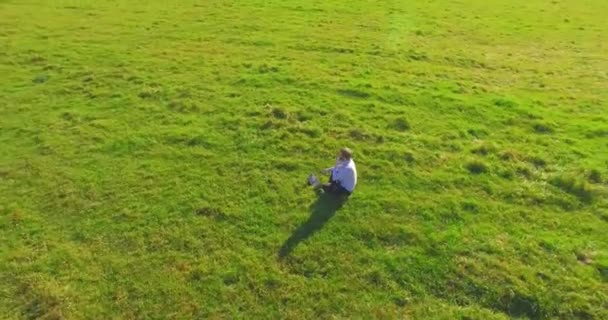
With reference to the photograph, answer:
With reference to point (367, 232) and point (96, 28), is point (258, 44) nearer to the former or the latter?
point (96, 28)

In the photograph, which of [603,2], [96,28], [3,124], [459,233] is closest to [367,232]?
[459,233]

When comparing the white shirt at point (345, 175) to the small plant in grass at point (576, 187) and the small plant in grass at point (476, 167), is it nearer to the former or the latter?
the small plant in grass at point (476, 167)

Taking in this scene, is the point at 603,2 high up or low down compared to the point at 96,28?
up

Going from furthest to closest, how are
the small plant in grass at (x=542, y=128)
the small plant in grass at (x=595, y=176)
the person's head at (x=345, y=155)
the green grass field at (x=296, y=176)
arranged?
the small plant in grass at (x=542, y=128), the small plant in grass at (x=595, y=176), the person's head at (x=345, y=155), the green grass field at (x=296, y=176)

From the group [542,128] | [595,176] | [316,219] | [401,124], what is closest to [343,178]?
[316,219]

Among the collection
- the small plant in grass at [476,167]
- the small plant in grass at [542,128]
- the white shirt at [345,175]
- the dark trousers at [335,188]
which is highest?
the small plant in grass at [542,128]

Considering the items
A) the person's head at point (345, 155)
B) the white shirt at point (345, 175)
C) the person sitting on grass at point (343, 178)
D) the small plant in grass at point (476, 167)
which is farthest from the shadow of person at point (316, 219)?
the small plant in grass at point (476, 167)

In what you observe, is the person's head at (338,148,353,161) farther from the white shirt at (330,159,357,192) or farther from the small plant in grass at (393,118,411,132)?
the small plant in grass at (393,118,411,132)

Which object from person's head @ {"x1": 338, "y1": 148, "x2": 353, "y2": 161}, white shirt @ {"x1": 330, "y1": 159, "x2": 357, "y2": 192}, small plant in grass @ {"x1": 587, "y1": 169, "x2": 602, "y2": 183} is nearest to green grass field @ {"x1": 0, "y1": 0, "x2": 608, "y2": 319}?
small plant in grass @ {"x1": 587, "y1": 169, "x2": 602, "y2": 183}
